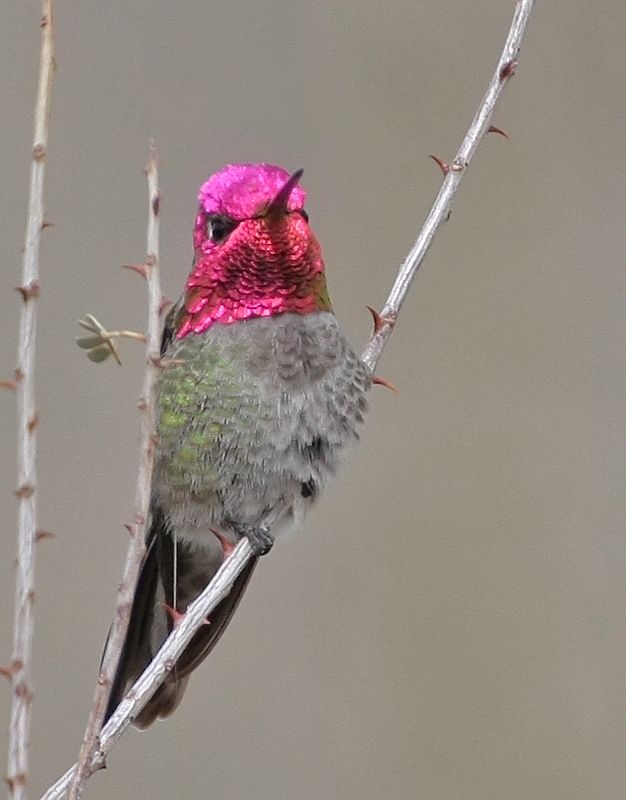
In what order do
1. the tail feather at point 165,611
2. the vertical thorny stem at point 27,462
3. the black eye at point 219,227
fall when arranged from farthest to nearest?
the tail feather at point 165,611 < the black eye at point 219,227 < the vertical thorny stem at point 27,462

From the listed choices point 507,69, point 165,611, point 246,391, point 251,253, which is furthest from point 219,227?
point 165,611

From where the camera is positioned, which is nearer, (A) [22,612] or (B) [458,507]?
(A) [22,612]

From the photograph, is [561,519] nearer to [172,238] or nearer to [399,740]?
[399,740]

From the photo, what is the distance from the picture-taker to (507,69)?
107 cm

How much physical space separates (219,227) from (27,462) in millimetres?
570

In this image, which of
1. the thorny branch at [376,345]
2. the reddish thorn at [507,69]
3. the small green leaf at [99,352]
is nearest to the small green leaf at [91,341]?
the small green leaf at [99,352]

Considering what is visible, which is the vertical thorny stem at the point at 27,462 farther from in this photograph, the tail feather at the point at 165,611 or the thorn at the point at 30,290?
the tail feather at the point at 165,611

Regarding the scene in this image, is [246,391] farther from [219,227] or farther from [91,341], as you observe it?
[91,341]

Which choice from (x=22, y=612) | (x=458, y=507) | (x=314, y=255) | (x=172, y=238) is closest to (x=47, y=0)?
Answer: (x=22, y=612)

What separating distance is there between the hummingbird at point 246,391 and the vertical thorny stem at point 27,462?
486 mm

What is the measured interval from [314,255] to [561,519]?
3.39 feet

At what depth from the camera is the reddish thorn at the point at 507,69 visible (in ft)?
3.50

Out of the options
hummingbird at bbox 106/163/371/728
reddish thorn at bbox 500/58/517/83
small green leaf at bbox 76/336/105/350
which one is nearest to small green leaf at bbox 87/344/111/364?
small green leaf at bbox 76/336/105/350

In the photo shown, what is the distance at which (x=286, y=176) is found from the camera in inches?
45.4
